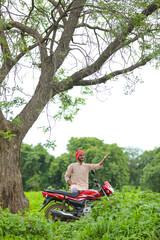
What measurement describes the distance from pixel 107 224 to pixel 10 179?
11.4ft

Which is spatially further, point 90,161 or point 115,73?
point 90,161

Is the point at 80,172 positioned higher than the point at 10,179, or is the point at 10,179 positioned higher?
the point at 80,172

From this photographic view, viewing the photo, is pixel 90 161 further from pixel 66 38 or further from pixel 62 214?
pixel 62 214

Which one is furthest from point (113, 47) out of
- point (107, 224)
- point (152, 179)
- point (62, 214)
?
point (152, 179)

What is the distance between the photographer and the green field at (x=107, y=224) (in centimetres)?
463

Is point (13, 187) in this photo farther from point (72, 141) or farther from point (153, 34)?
point (72, 141)

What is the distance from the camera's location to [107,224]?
4930 mm

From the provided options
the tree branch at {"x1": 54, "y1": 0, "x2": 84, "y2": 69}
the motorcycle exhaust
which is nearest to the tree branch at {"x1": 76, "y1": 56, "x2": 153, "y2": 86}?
the tree branch at {"x1": 54, "y1": 0, "x2": 84, "y2": 69}

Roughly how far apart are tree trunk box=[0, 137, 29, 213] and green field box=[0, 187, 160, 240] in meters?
2.13

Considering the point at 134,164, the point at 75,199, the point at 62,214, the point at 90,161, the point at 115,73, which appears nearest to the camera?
the point at 62,214

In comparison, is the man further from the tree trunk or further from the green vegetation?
the green vegetation

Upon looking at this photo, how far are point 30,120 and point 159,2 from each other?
14.3 feet

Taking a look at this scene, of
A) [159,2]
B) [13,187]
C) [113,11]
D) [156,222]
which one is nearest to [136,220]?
[156,222]

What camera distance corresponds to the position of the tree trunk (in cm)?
761
